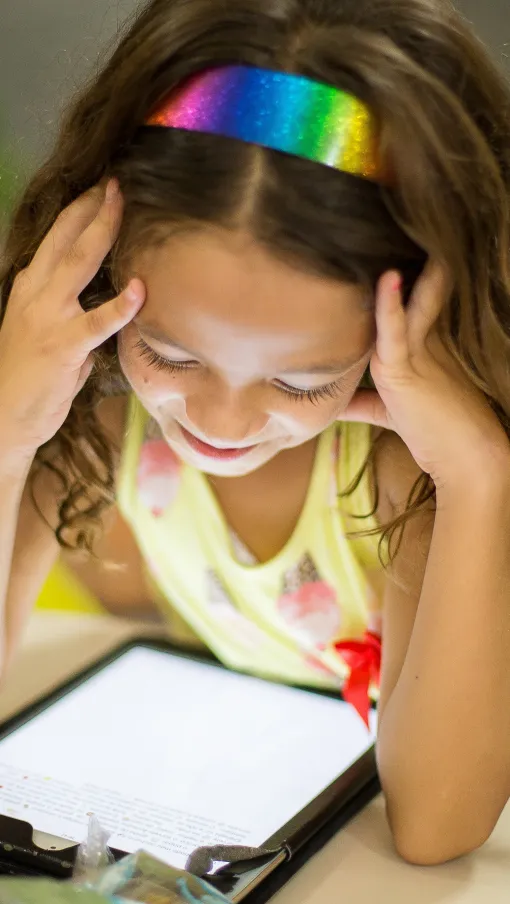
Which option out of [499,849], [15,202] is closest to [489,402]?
[499,849]

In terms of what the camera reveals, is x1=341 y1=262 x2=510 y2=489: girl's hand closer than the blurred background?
Yes

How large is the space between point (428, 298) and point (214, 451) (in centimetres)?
17

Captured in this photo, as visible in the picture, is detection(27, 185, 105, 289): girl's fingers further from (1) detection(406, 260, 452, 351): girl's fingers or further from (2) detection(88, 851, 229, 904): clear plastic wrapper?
(2) detection(88, 851, 229, 904): clear plastic wrapper

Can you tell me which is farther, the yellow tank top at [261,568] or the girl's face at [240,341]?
the yellow tank top at [261,568]

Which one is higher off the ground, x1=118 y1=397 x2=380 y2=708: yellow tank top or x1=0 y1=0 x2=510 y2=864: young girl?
x1=0 y1=0 x2=510 y2=864: young girl

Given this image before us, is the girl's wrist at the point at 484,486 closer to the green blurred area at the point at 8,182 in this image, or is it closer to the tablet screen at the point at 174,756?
the tablet screen at the point at 174,756

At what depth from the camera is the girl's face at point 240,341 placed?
23.6 inches

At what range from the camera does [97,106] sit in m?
0.70

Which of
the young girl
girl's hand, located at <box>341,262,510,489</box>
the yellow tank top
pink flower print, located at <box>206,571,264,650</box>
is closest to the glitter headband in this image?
the young girl

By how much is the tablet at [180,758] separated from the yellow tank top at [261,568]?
0.06 metres

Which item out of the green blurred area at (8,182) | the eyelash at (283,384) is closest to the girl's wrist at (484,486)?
the eyelash at (283,384)

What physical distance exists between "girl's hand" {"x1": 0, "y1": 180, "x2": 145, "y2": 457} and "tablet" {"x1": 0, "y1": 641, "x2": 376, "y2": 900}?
0.21 meters

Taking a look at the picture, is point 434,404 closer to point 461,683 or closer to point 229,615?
point 461,683

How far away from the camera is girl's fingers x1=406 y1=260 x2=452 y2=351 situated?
65cm
